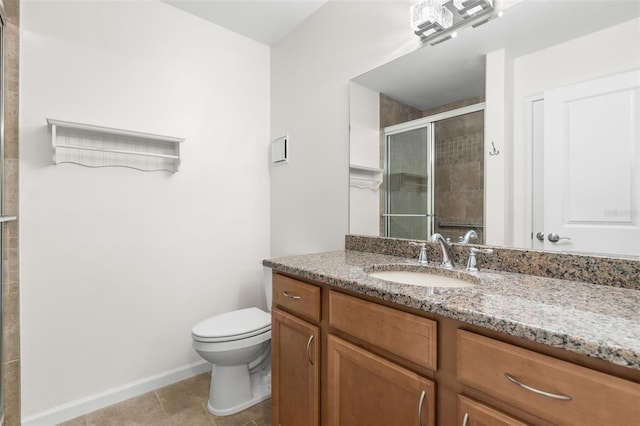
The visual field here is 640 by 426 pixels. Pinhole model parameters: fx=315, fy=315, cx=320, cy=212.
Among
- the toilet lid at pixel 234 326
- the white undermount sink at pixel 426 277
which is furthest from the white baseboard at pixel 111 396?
the white undermount sink at pixel 426 277

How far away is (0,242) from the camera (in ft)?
4.94

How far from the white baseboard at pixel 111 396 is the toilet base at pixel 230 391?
0.41 meters

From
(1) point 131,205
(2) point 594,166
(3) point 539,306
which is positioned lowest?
(3) point 539,306

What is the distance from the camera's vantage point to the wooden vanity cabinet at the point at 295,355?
48.2 inches

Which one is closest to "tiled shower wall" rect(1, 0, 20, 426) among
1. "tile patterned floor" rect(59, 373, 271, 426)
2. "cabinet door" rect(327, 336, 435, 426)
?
"tile patterned floor" rect(59, 373, 271, 426)

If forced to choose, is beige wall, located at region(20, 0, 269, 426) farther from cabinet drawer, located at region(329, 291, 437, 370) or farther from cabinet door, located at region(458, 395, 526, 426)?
cabinet door, located at region(458, 395, 526, 426)

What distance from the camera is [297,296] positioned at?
4.28ft

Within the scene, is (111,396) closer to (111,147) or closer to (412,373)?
(111,147)

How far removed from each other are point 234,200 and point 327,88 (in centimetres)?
106

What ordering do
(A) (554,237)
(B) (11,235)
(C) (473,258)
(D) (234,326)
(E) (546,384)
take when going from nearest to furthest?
(E) (546,384) → (A) (554,237) → (C) (473,258) → (B) (11,235) → (D) (234,326)

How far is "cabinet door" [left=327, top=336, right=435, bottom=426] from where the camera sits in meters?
0.87

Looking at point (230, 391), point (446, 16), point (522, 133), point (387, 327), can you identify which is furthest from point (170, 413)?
point (446, 16)

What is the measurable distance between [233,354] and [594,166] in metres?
1.79

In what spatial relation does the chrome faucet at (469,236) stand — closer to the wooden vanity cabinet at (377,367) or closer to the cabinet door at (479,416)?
the wooden vanity cabinet at (377,367)
